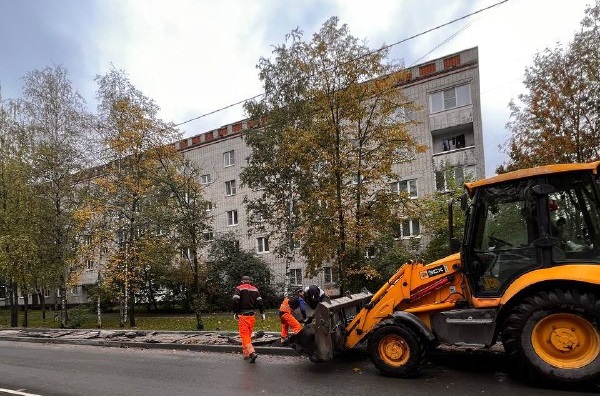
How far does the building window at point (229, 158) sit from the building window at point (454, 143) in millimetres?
15977

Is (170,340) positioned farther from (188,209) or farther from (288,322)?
(188,209)

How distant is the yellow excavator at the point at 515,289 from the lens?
606cm

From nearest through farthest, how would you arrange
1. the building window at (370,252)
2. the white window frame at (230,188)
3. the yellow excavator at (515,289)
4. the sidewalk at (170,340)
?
the yellow excavator at (515,289)
the sidewalk at (170,340)
the building window at (370,252)
the white window frame at (230,188)

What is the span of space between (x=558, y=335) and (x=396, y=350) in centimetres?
225

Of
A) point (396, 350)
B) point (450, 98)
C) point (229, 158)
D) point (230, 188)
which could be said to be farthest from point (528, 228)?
point (229, 158)

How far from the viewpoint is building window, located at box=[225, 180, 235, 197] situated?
3566 centimetres

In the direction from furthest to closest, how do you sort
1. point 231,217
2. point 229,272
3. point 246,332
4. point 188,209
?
point 231,217
point 229,272
point 188,209
point 246,332

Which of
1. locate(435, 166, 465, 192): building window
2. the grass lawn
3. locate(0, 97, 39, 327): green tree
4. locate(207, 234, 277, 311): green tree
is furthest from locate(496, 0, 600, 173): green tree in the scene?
locate(0, 97, 39, 327): green tree

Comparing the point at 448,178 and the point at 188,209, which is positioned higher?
the point at 448,178

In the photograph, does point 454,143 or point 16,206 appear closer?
point 16,206

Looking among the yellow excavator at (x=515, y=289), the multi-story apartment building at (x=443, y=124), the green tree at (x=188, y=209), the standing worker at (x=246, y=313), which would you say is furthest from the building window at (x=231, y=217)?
the yellow excavator at (x=515, y=289)

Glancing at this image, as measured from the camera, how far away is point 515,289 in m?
6.40

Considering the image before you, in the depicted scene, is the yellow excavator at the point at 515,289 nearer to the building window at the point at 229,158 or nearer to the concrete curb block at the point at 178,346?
the concrete curb block at the point at 178,346

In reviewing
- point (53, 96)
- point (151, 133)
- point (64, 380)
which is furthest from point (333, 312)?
point (53, 96)
